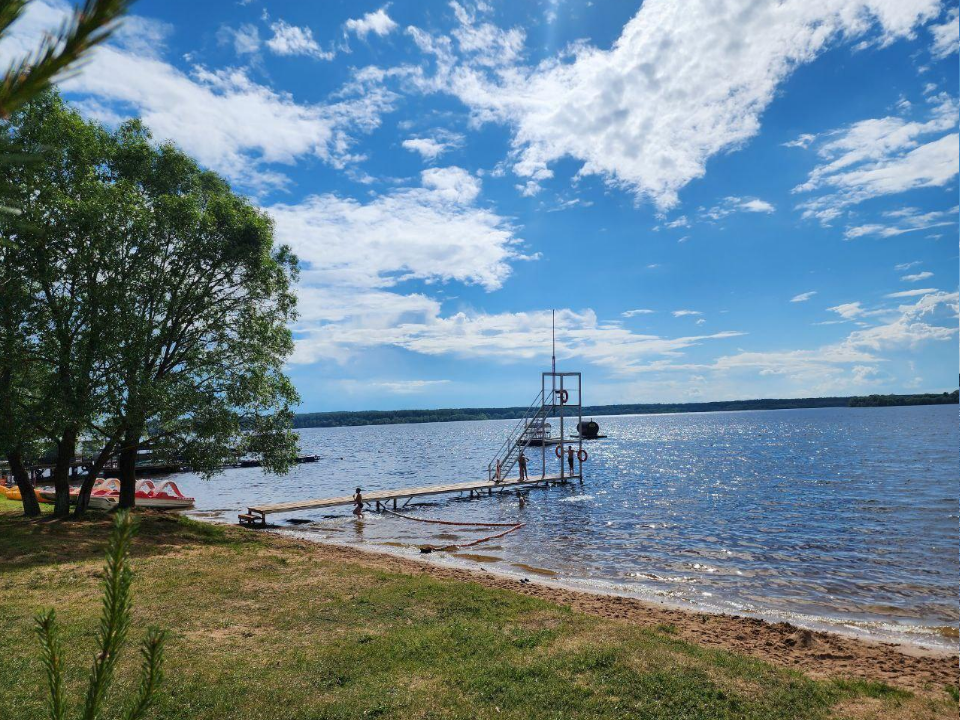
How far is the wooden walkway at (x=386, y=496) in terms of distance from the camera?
106 ft

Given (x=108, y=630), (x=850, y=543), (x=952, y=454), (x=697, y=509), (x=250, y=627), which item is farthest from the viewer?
(x=952, y=454)

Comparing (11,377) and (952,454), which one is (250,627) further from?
(952,454)

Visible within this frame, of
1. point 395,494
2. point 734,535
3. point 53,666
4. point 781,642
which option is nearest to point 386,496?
point 395,494

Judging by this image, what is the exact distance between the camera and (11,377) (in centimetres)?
2006

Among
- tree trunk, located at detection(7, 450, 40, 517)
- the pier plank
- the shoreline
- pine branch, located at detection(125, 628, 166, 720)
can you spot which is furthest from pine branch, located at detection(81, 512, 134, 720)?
the pier plank

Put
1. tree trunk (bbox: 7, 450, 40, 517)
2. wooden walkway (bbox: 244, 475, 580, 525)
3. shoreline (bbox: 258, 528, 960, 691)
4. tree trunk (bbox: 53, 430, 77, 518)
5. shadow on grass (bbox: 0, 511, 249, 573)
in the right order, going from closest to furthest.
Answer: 1. shoreline (bbox: 258, 528, 960, 691)
2. shadow on grass (bbox: 0, 511, 249, 573)
3. tree trunk (bbox: 7, 450, 40, 517)
4. tree trunk (bbox: 53, 430, 77, 518)
5. wooden walkway (bbox: 244, 475, 580, 525)

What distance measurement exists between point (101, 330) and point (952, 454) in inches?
3356

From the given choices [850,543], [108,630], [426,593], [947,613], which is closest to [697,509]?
[850,543]

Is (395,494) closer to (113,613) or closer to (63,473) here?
(63,473)

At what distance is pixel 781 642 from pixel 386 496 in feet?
95.3

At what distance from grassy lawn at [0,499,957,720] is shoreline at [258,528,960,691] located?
3.56 ft

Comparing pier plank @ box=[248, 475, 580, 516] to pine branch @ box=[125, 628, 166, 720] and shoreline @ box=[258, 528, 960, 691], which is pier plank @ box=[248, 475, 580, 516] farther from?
pine branch @ box=[125, 628, 166, 720]

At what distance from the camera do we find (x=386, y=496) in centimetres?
3847

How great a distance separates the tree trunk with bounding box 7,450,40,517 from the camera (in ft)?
70.2
